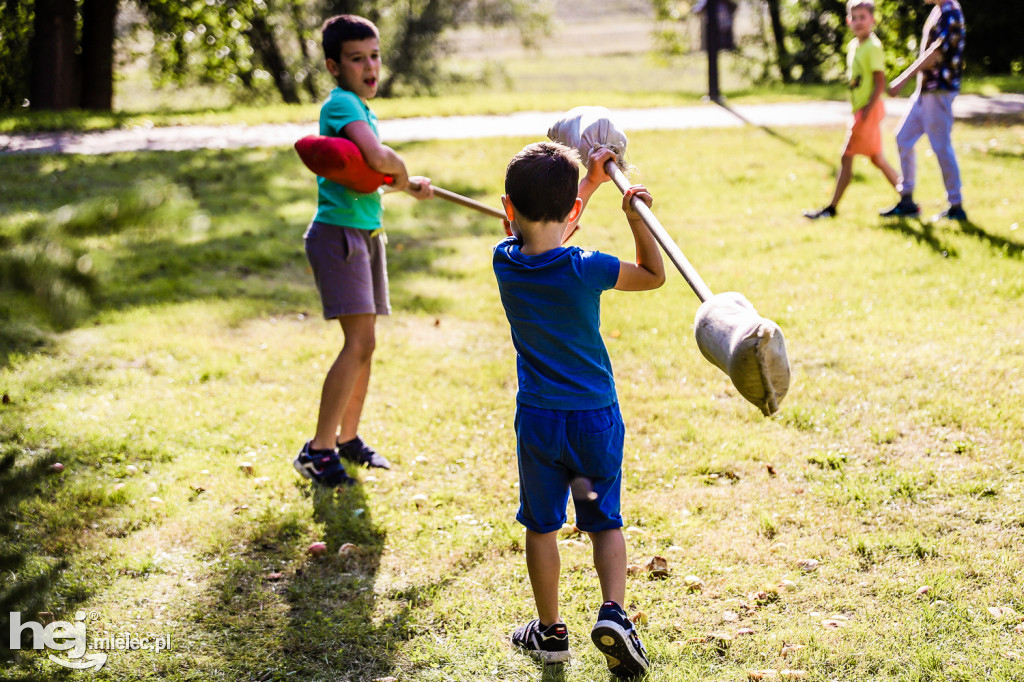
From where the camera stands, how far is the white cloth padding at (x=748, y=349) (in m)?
2.46

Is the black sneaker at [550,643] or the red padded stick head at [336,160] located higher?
the red padded stick head at [336,160]

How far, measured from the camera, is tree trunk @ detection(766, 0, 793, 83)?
23.6 metres

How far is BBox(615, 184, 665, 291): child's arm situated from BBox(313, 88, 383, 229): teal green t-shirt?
5.64 ft

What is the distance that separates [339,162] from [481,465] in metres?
1.68

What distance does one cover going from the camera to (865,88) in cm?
812

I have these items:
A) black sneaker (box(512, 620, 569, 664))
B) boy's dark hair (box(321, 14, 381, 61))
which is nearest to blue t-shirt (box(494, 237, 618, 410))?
black sneaker (box(512, 620, 569, 664))

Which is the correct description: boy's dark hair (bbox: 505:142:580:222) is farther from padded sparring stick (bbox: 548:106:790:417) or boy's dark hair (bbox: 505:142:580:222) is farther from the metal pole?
the metal pole

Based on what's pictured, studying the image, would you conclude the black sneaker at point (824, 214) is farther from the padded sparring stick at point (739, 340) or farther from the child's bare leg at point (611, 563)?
the child's bare leg at point (611, 563)

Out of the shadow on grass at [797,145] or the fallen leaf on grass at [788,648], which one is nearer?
the fallen leaf on grass at [788,648]

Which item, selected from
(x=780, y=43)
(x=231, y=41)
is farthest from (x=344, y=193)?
(x=780, y=43)

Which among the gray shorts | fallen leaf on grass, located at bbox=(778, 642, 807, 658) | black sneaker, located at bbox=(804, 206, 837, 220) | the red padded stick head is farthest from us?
black sneaker, located at bbox=(804, 206, 837, 220)

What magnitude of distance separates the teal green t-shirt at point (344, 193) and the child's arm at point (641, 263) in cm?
172

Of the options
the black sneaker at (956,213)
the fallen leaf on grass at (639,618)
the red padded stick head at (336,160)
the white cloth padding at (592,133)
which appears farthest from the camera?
the black sneaker at (956,213)

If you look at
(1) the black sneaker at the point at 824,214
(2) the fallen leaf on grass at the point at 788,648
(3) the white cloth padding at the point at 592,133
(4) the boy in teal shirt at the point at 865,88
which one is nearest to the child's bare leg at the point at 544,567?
(2) the fallen leaf on grass at the point at 788,648
